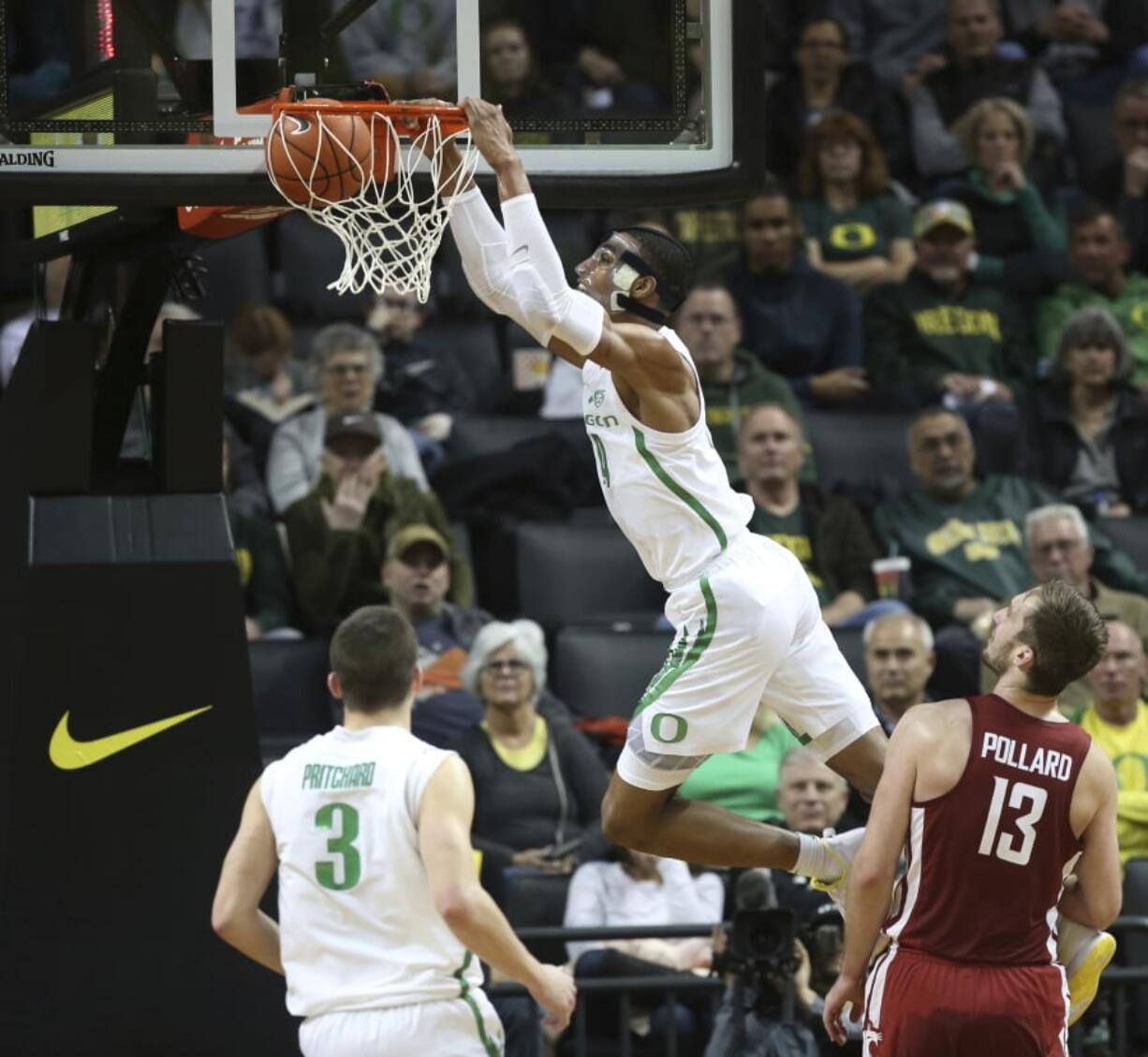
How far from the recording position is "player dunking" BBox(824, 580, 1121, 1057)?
573 centimetres

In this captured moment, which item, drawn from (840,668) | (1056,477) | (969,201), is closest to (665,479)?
(840,668)

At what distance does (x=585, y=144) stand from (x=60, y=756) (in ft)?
8.27

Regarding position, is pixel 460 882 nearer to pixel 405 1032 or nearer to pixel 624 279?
pixel 405 1032

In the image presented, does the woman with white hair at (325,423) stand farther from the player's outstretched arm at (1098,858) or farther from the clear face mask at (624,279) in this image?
the player's outstretched arm at (1098,858)

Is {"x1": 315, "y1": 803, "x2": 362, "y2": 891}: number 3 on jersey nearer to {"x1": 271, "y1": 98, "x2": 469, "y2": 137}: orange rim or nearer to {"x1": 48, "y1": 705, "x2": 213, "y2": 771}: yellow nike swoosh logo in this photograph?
{"x1": 48, "y1": 705, "x2": 213, "y2": 771}: yellow nike swoosh logo

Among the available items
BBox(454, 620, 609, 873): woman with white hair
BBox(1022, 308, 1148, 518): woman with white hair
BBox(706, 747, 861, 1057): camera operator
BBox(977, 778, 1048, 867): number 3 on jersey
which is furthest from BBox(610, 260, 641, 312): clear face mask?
BBox(1022, 308, 1148, 518): woman with white hair

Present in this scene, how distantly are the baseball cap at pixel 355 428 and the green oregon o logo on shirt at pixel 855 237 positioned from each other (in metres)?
3.28

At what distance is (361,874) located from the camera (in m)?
5.57

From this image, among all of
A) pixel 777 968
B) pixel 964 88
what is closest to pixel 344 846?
pixel 777 968

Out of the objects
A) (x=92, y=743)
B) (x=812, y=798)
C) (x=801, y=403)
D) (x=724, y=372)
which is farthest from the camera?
(x=801, y=403)

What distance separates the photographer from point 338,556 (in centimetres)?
1040

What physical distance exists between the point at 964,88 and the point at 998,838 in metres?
8.69

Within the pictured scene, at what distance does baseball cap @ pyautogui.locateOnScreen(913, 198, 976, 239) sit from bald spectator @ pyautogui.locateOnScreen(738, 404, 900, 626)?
1880mm

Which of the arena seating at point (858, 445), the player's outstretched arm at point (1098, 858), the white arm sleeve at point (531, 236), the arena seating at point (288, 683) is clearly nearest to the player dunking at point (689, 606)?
the white arm sleeve at point (531, 236)
